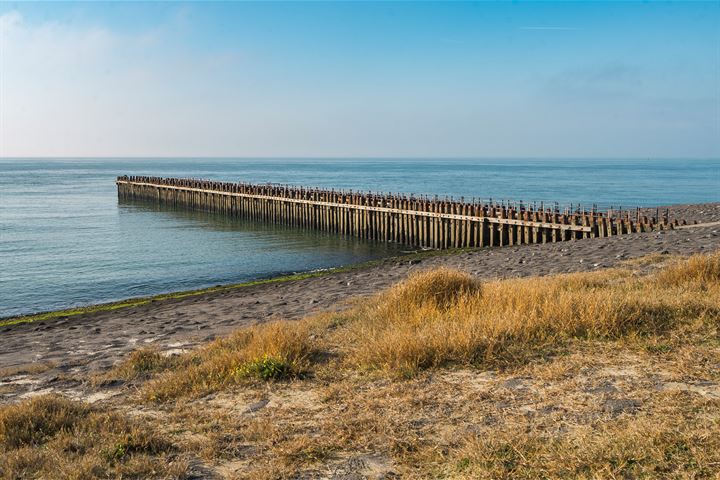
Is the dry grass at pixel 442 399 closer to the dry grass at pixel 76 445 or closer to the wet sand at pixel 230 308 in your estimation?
the dry grass at pixel 76 445

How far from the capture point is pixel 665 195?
227ft

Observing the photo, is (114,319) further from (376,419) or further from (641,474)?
(641,474)

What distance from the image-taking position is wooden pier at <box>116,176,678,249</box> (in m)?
25.7

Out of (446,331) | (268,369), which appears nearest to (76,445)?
(268,369)

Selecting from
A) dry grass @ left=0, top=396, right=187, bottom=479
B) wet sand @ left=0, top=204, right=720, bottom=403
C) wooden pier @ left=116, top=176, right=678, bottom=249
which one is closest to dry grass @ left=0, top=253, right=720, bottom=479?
dry grass @ left=0, top=396, right=187, bottom=479

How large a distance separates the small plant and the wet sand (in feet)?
8.52

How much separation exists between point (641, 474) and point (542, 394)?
1.90 meters

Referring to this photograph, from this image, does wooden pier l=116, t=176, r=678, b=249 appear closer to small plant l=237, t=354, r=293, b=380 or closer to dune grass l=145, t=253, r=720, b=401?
dune grass l=145, t=253, r=720, b=401

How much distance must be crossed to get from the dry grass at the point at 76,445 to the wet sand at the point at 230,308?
6.62 ft

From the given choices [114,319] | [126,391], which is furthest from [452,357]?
[114,319]

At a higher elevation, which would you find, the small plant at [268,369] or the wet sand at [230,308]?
the small plant at [268,369]

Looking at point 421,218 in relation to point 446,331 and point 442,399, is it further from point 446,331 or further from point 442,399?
point 442,399

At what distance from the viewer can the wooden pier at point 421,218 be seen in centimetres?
2567

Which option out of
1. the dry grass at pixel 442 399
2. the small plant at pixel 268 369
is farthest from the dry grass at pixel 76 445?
the small plant at pixel 268 369
